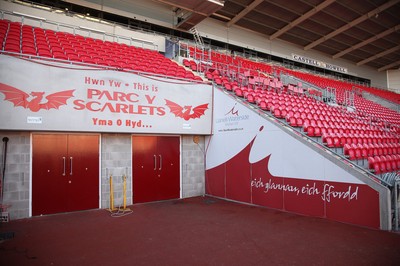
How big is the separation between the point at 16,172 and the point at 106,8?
376 inches

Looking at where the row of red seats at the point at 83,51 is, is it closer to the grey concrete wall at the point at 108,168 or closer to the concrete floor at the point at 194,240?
the grey concrete wall at the point at 108,168

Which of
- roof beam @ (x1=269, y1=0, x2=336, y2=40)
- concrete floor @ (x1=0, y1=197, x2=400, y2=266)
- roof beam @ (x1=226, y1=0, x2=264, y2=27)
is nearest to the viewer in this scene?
concrete floor @ (x1=0, y1=197, x2=400, y2=266)

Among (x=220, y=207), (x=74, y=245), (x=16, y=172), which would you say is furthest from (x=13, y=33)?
(x=220, y=207)

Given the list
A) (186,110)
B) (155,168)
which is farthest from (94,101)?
(186,110)

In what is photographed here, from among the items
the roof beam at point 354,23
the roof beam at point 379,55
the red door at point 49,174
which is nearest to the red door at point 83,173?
the red door at point 49,174

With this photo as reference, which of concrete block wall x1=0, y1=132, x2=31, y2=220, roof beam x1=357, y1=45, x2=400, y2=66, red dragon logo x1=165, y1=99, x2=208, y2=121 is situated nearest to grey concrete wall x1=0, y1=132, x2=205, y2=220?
concrete block wall x1=0, y1=132, x2=31, y2=220

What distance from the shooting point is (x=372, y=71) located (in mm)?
25422

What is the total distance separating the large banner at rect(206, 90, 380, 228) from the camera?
16.6ft

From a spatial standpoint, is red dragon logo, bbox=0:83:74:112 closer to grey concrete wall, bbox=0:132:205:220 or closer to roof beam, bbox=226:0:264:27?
grey concrete wall, bbox=0:132:205:220

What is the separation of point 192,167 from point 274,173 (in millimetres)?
2697

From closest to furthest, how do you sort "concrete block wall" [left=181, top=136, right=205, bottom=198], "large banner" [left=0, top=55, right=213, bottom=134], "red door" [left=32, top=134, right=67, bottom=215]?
"large banner" [left=0, top=55, right=213, bottom=134] → "red door" [left=32, top=134, right=67, bottom=215] → "concrete block wall" [left=181, top=136, right=205, bottom=198]

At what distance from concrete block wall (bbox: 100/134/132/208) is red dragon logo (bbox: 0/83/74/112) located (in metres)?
1.29

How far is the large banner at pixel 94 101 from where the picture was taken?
5566 millimetres

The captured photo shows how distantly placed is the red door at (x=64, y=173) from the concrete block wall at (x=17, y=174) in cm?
14
